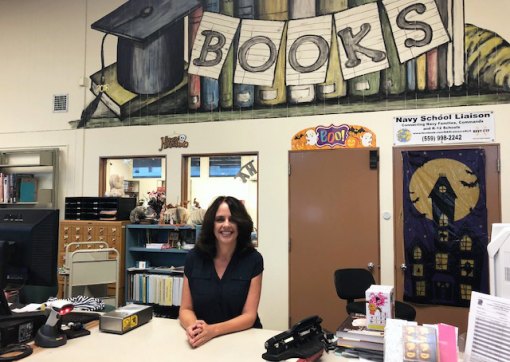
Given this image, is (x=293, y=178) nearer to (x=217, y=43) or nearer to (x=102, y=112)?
(x=217, y=43)

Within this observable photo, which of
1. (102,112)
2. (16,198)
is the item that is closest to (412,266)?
(102,112)

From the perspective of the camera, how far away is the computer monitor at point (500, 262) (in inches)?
58.7

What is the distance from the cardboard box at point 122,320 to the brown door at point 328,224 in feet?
7.58

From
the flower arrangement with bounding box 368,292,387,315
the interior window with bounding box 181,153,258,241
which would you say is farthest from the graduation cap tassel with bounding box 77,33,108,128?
the flower arrangement with bounding box 368,292,387,315

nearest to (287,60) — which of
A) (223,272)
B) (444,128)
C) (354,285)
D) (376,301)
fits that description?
(444,128)

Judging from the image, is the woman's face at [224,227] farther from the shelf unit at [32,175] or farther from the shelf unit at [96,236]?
the shelf unit at [32,175]

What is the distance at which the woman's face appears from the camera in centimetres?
216

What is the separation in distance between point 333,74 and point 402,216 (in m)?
1.59

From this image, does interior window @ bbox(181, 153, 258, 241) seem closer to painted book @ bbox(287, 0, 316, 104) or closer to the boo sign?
painted book @ bbox(287, 0, 316, 104)

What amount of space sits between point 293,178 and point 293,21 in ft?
5.52

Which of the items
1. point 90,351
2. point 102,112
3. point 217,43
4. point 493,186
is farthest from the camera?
point 102,112

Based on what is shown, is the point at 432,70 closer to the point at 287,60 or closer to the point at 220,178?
the point at 287,60

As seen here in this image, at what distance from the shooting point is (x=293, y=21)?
14.0 ft

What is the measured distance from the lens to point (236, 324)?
6.48ft
